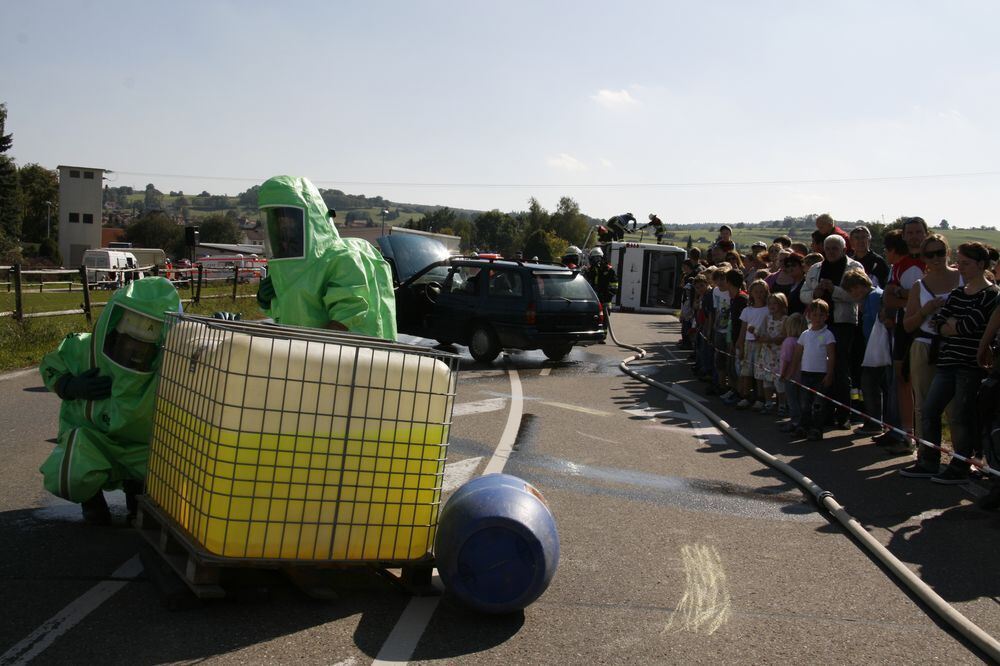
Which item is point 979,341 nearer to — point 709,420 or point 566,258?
point 709,420

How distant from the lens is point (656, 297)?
39375 millimetres

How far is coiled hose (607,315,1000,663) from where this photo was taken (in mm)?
4574

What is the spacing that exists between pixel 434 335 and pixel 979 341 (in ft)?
37.2

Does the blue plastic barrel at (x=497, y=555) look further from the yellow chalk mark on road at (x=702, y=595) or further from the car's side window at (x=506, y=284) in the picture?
the car's side window at (x=506, y=284)

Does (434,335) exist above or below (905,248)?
below

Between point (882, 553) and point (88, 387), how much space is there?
15.3ft

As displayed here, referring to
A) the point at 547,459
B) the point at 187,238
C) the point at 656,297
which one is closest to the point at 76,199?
the point at 187,238

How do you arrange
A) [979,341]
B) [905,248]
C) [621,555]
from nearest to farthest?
[621,555] < [979,341] < [905,248]

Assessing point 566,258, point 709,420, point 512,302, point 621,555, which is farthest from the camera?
point 566,258

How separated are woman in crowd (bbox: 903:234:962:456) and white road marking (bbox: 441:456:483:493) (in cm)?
388

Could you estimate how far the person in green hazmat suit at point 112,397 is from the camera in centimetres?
560

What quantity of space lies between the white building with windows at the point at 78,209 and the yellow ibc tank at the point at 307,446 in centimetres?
12317

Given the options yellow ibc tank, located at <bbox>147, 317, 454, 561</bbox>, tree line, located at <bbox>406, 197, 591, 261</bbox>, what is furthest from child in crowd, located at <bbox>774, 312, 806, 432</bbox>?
tree line, located at <bbox>406, 197, 591, 261</bbox>

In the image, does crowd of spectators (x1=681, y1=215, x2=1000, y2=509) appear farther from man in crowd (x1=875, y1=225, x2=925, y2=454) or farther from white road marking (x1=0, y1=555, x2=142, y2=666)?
white road marking (x1=0, y1=555, x2=142, y2=666)
